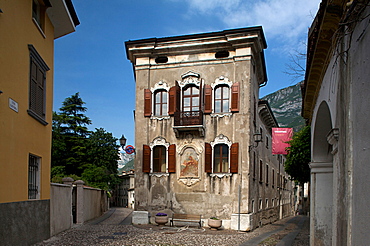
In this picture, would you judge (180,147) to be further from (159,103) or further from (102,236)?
(102,236)

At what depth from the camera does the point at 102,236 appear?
15898mm

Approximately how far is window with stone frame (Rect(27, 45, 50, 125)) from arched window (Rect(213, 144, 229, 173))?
428 inches

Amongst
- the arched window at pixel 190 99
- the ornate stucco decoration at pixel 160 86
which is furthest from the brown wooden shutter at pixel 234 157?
the ornate stucco decoration at pixel 160 86

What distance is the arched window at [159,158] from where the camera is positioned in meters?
22.5

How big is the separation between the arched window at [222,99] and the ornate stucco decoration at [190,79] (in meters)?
1.24

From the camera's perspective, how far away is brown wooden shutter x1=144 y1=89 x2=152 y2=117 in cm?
2262

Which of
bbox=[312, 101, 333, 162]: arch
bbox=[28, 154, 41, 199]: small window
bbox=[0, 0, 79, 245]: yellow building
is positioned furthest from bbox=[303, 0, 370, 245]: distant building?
bbox=[28, 154, 41, 199]: small window

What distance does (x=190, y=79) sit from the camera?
72.8 feet

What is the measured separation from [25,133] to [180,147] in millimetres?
11871

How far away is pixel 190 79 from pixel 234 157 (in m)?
5.24

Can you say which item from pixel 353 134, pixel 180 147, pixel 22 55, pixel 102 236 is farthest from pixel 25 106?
pixel 180 147

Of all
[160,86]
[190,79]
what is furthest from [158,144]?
[190,79]

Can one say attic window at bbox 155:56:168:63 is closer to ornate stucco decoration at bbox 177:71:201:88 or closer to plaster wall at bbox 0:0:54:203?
ornate stucco decoration at bbox 177:71:201:88

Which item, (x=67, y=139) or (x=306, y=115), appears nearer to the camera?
(x=306, y=115)
